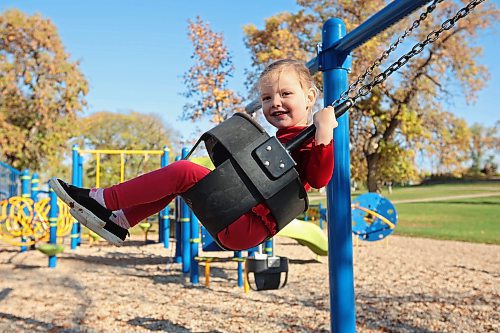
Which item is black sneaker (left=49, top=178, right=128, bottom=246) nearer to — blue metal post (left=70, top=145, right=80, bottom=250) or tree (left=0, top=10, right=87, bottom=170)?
blue metal post (left=70, top=145, right=80, bottom=250)

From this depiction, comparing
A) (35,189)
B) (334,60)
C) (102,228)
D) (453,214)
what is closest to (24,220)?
(35,189)

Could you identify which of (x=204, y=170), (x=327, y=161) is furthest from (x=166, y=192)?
(x=327, y=161)

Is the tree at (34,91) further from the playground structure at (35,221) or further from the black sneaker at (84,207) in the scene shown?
the black sneaker at (84,207)

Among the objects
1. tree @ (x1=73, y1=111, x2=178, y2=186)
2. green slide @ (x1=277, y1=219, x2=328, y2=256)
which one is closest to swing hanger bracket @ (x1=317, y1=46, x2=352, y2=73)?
green slide @ (x1=277, y1=219, x2=328, y2=256)

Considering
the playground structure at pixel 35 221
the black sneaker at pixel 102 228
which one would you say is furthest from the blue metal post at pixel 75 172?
the black sneaker at pixel 102 228

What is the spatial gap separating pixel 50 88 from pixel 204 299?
1725 cm

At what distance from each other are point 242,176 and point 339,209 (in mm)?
1167

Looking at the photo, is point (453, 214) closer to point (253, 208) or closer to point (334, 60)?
point (334, 60)

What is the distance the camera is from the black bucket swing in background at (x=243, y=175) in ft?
6.11

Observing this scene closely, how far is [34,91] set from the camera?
65.3 ft

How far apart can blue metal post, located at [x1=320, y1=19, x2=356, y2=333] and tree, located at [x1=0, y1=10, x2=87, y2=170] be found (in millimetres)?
19227

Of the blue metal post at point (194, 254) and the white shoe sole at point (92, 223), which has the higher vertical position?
the white shoe sole at point (92, 223)

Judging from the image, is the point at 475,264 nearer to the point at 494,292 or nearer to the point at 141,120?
the point at 494,292

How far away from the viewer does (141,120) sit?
119 feet
